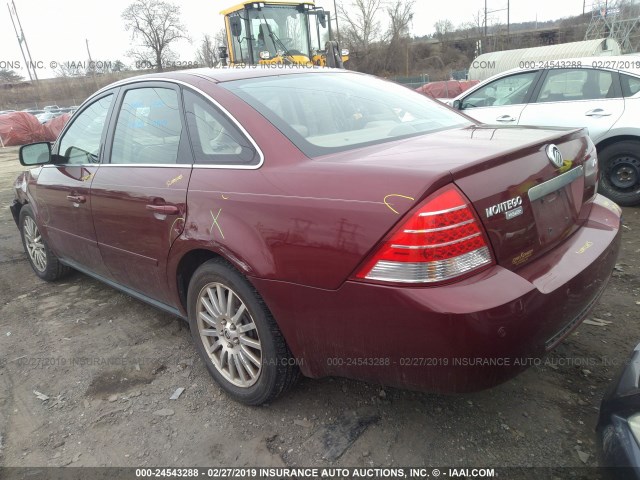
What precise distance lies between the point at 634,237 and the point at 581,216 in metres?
2.67

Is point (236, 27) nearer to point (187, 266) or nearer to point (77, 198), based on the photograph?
point (77, 198)

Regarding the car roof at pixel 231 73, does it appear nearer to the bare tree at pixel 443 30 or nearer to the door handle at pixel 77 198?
the door handle at pixel 77 198

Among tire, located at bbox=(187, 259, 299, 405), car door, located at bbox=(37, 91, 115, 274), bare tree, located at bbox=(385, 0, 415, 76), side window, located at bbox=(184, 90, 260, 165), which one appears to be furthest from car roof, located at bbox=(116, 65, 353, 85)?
bare tree, located at bbox=(385, 0, 415, 76)

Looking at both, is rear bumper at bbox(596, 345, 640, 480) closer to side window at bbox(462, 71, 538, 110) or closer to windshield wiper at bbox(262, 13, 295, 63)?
side window at bbox(462, 71, 538, 110)

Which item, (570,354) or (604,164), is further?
(604,164)

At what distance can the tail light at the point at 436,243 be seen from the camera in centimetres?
160

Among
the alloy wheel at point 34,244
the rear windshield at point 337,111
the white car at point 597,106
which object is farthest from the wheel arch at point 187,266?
the white car at point 597,106

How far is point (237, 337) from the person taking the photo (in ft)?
7.70

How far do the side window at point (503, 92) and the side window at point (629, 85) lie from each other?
93cm

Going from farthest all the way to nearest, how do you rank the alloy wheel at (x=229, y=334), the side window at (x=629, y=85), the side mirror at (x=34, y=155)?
the side window at (x=629, y=85)
the side mirror at (x=34, y=155)
the alloy wheel at (x=229, y=334)

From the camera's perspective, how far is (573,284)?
1.85m

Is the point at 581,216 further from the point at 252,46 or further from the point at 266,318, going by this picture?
the point at 252,46

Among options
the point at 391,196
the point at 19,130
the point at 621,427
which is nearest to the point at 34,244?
the point at 391,196

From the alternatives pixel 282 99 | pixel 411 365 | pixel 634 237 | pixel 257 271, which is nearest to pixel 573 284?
pixel 411 365
